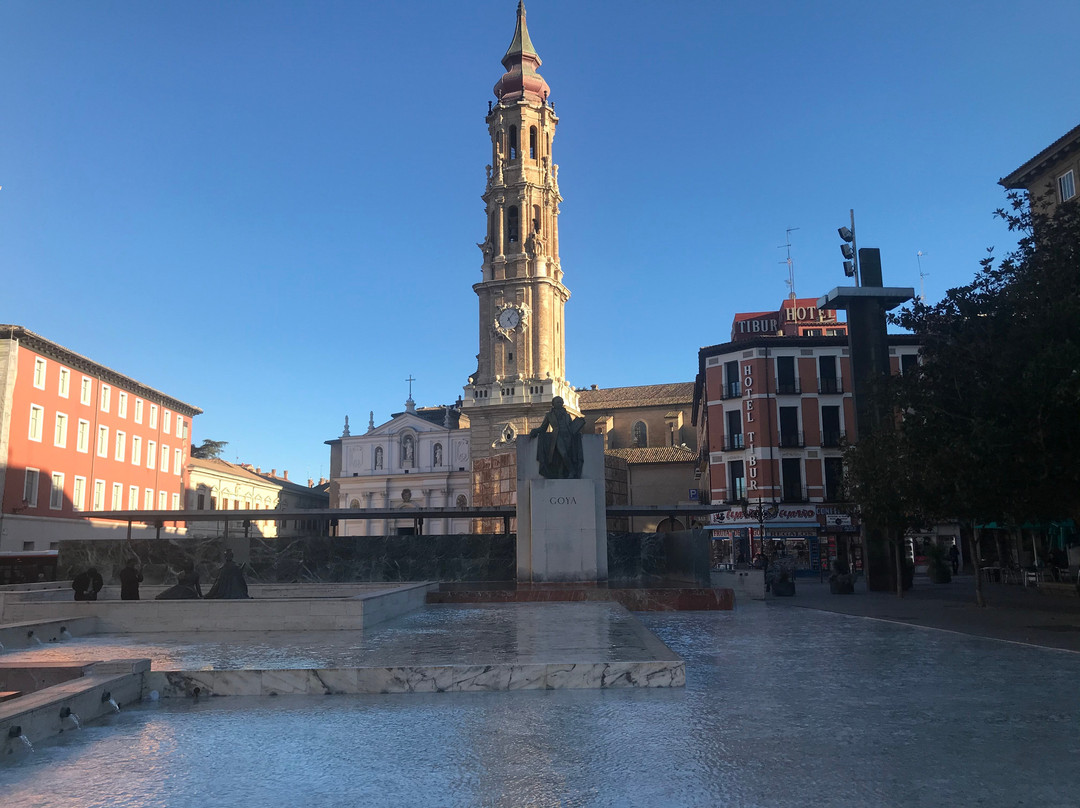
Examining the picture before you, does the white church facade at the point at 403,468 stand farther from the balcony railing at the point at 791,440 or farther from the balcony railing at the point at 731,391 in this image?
the balcony railing at the point at 791,440

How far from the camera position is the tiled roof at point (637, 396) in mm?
76188

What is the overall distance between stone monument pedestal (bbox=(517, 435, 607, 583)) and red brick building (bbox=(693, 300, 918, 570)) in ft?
92.8

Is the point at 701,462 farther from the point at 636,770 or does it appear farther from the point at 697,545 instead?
the point at 636,770

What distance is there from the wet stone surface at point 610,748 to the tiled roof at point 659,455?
58.8m

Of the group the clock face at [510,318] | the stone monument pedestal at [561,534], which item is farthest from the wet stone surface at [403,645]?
the clock face at [510,318]

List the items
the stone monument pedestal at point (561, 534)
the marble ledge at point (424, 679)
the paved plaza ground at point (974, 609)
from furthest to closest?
the stone monument pedestal at point (561, 534), the paved plaza ground at point (974, 609), the marble ledge at point (424, 679)

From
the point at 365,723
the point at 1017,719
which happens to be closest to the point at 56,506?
the point at 365,723

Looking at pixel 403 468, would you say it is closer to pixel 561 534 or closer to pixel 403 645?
pixel 561 534

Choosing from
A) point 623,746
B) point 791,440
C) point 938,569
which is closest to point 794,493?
point 791,440

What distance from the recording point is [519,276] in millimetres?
67812

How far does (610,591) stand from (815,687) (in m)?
9.56

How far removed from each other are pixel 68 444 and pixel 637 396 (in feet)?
159

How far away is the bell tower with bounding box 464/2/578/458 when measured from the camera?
65188mm

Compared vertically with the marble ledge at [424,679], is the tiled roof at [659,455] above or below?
above
